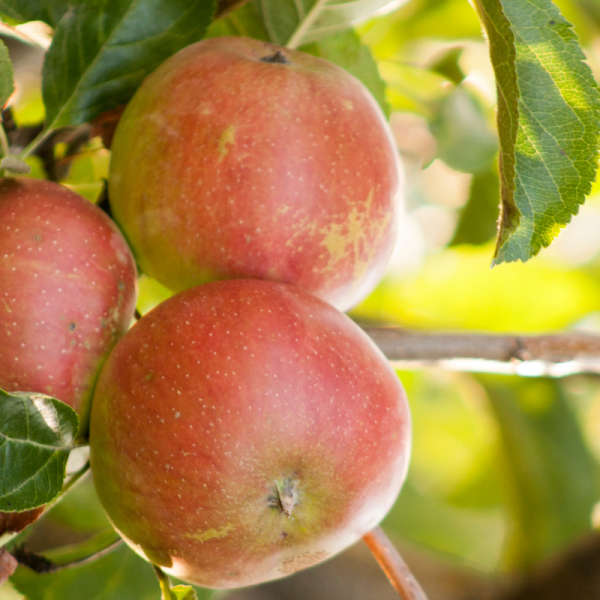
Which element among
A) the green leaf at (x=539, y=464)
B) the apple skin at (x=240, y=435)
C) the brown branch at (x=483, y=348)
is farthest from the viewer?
the green leaf at (x=539, y=464)

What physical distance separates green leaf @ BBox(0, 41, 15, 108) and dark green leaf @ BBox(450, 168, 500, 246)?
0.81 m

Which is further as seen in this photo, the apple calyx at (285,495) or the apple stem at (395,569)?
the apple stem at (395,569)

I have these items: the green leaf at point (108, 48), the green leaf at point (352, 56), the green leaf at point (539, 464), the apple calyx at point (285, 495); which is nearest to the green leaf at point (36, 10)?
the green leaf at point (108, 48)

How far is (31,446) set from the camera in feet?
1.62

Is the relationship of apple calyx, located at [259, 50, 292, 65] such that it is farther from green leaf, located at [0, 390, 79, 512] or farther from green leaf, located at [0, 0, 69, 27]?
green leaf, located at [0, 390, 79, 512]

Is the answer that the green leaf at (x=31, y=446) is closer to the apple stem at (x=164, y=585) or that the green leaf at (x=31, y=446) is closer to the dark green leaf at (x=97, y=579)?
the apple stem at (x=164, y=585)

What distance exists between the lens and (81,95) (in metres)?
0.61

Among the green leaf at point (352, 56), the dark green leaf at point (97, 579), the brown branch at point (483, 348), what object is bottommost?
the dark green leaf at point (97, 579)

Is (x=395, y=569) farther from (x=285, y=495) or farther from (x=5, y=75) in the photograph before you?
(x=5, y=75)

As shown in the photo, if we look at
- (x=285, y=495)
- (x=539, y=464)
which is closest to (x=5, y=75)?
(x=285, y=495)

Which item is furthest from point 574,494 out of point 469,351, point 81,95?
point 81,95

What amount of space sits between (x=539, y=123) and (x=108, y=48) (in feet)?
1.28

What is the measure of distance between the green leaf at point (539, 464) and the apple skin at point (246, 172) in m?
1.09

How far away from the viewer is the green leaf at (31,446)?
0.47 metres
